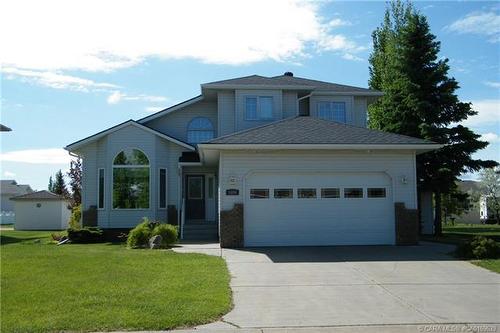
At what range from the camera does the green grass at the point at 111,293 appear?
7.62m

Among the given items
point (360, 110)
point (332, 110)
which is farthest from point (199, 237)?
point (360, 110)

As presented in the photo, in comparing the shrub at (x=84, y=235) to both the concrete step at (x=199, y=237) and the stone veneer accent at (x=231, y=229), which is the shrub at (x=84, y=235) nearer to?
the concrete step at (x=199, y=237)

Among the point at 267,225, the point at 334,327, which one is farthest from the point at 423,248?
the point at 334,327

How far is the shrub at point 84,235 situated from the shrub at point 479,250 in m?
14.3

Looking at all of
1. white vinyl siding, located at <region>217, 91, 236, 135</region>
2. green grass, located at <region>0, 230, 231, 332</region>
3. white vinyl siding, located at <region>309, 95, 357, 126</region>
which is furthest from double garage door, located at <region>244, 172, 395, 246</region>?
white vinyl siding, located at <region>309, 95, 357, 126</region>

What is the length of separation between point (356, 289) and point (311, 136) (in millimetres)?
8396

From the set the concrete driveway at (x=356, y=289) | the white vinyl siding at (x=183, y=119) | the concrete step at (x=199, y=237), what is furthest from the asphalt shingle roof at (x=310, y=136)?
the white vinyl siding at (x=183, y=119)

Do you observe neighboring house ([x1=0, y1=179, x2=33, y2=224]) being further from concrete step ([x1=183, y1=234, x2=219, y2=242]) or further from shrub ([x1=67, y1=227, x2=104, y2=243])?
concrete step ([x1=183, y1=234, x2=219, y2=242])

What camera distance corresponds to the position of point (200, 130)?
1056 inches

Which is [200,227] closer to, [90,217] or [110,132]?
[90,217]

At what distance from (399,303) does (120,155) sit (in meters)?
17.4

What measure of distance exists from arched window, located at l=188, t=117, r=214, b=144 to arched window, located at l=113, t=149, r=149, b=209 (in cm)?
334

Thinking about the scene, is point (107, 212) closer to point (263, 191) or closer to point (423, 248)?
point (263, 191)

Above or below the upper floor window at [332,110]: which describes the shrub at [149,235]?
below
